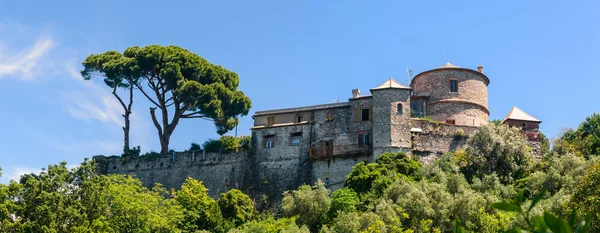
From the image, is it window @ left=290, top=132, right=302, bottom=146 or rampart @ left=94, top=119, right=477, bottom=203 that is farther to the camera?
window @ left=290, top=132, right=302, bottom=146

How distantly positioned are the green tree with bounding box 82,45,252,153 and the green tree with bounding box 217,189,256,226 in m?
9.25

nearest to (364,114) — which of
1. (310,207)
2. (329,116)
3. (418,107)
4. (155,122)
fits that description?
(329,116)

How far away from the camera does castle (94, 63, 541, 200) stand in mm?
43750

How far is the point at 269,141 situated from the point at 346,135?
514 centimetres

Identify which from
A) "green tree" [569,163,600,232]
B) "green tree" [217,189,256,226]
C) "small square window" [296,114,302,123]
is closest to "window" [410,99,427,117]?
"small square window" [296,114,302,123]

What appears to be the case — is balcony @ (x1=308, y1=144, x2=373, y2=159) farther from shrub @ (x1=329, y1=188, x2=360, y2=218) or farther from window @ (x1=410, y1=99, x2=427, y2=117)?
shrub @ (x1=329, y1=188, x2=360, y2=218)

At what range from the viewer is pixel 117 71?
51.8 metres

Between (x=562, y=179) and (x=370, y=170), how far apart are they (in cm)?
1004

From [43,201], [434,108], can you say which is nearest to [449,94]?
[434,108]

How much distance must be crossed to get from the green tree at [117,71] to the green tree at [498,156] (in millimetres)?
24004

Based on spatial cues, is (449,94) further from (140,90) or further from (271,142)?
(140,90)

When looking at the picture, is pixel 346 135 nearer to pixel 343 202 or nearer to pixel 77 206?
pixel 343 202

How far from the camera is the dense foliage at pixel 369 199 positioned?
30984mm

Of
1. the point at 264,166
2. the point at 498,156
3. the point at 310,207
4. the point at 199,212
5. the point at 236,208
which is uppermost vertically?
the point at 498,156
